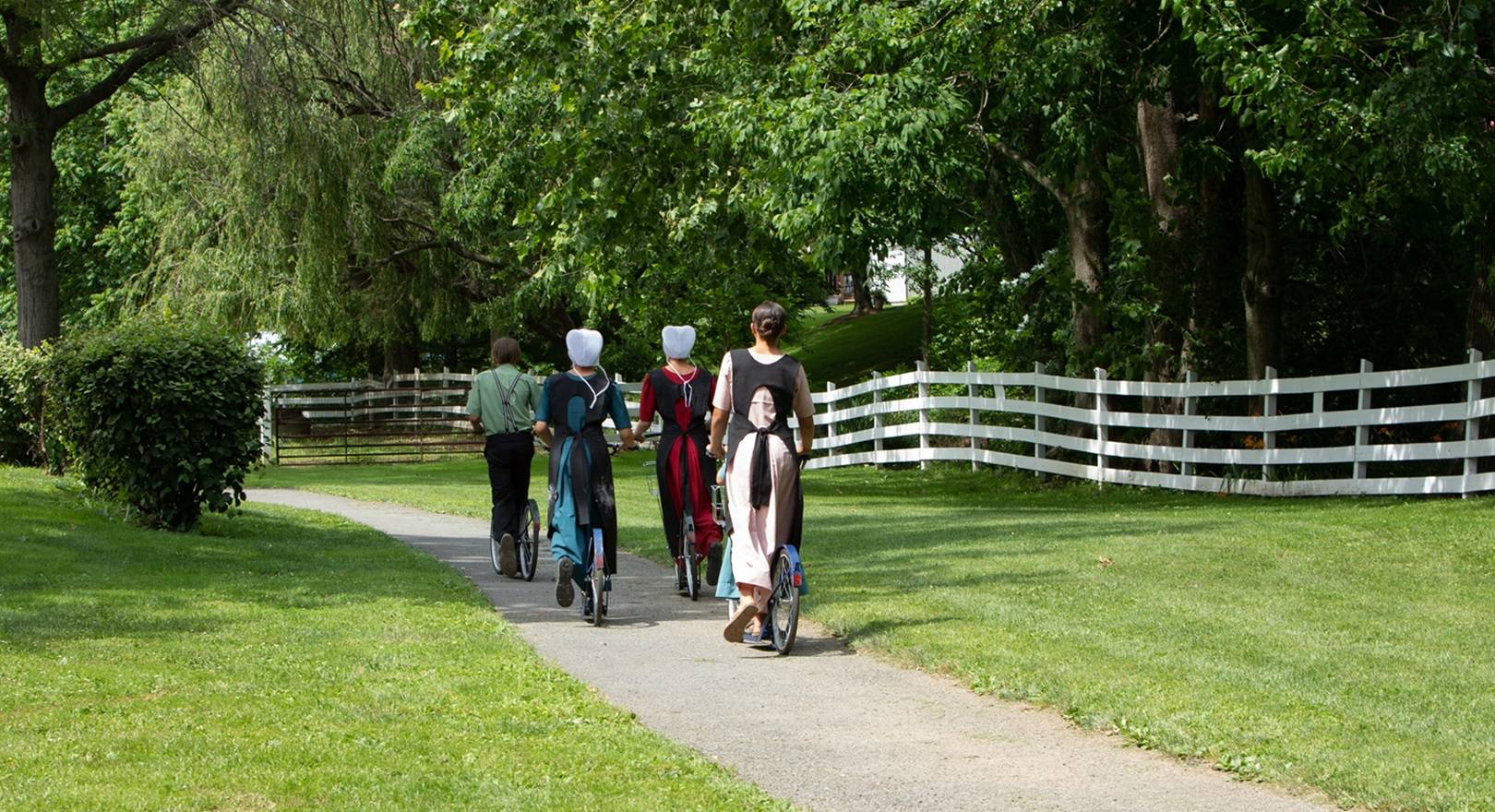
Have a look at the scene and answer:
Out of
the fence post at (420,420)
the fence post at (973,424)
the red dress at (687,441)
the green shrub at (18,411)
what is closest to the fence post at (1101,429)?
the fence post at (973,424)

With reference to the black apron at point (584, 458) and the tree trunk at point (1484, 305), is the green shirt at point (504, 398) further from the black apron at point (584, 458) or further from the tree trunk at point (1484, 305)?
the tree trunk at point (1484, 305)

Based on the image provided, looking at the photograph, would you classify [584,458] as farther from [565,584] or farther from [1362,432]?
[1362,432]

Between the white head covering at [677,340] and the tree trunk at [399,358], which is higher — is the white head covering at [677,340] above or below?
below

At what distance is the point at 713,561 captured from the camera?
1182 cm

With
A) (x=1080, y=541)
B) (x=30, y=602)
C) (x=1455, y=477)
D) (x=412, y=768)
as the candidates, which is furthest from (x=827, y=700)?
(x=1455, y=477)

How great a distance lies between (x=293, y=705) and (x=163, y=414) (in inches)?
336

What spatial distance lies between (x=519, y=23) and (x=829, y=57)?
176 inches

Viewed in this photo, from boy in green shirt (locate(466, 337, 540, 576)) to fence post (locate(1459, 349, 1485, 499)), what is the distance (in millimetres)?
9686

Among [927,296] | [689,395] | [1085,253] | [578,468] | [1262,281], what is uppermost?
[927,296]

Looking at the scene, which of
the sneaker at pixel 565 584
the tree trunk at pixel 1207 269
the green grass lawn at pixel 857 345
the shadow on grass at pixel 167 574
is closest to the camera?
the shadow on grass at pixel 167 574

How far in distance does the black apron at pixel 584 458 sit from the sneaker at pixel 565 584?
0.49 ft

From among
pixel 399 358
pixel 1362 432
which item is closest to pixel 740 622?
pixel 1362 432

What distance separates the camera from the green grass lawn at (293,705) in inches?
242

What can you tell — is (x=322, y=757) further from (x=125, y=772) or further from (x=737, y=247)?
(x=737, y=247)
